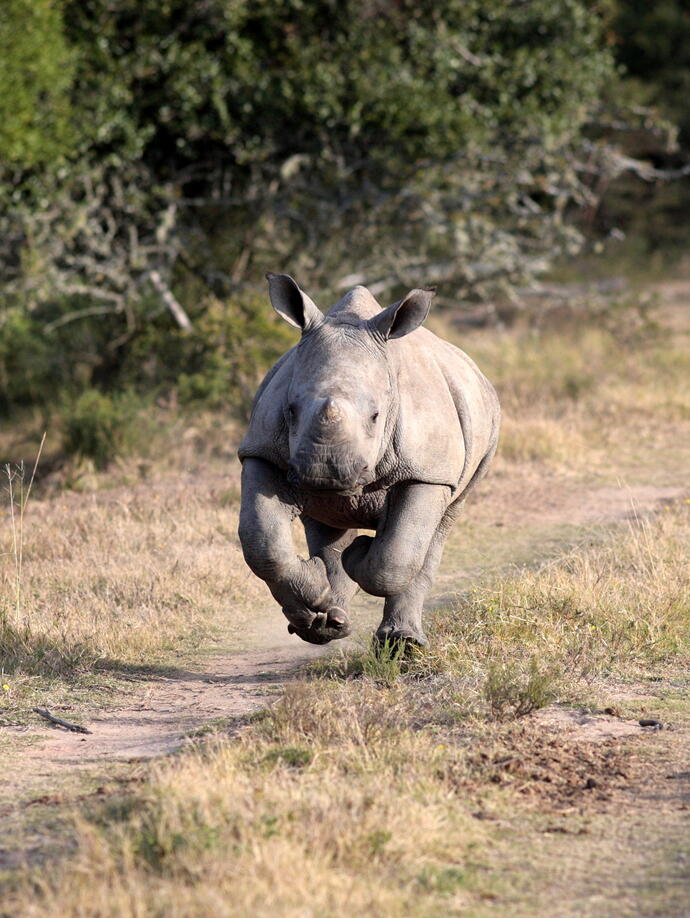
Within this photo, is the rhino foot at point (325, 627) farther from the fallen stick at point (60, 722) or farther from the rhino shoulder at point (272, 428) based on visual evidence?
the fallen stick at point (60, 722)

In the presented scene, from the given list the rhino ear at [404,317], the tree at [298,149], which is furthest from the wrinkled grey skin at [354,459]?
the tree at [298,149]

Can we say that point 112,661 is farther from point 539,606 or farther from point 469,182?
point 469,182

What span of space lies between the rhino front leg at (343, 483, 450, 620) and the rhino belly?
60 mm

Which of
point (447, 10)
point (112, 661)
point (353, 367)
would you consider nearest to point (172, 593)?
point (112, 661)

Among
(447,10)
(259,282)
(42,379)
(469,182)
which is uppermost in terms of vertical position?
(447,10)

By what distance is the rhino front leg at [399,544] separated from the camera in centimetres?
561

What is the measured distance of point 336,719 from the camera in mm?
4930

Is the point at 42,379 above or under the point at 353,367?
under

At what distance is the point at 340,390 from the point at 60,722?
190cm

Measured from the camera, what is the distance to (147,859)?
12.3ft

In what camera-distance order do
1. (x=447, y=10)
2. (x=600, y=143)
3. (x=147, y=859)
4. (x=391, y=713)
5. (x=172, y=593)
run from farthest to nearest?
(x=600, y=143) → (x=447, y=10) → (x=172, y=593) → (x=391, y=713) → (x=147, y=859)

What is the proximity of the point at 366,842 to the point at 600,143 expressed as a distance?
13933mm

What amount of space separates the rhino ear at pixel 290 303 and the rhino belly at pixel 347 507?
75 cm

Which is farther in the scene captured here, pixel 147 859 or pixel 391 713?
pixel 391 713
